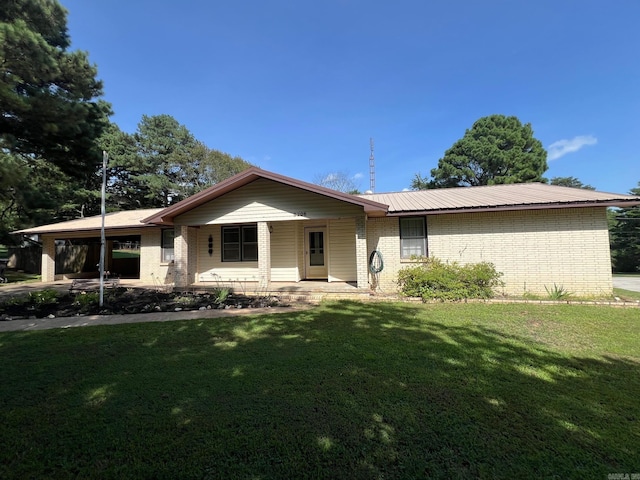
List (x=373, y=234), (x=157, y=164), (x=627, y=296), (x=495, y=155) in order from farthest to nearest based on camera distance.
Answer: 1. (x=157, y=164)
2. (x=495, y=155)
3. (x=373, y=234)
4. (x=627, y=296)

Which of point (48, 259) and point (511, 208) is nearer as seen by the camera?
point (511, 208)

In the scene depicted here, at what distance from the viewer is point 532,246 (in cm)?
1002

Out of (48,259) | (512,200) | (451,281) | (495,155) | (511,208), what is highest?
(495,155)

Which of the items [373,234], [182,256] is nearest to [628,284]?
[373,234]

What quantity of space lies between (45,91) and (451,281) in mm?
14553

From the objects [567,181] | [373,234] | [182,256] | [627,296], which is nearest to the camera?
[627,296]

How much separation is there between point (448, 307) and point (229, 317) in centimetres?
585

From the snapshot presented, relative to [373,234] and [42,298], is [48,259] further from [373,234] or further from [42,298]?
[373,234]

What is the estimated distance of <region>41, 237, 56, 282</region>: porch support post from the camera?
16.1 meters

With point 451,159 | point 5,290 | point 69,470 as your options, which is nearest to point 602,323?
point 69,470

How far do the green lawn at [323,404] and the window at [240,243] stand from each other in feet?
23.3

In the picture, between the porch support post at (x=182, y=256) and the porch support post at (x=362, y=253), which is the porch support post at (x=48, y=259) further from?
the porch support post at (x=362, y=253)

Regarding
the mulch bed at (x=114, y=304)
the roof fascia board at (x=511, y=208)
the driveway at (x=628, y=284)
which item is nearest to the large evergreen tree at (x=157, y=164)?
the mulch bed at (x=114, y=304)

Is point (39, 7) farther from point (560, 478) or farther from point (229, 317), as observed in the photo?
point (560, 478)
